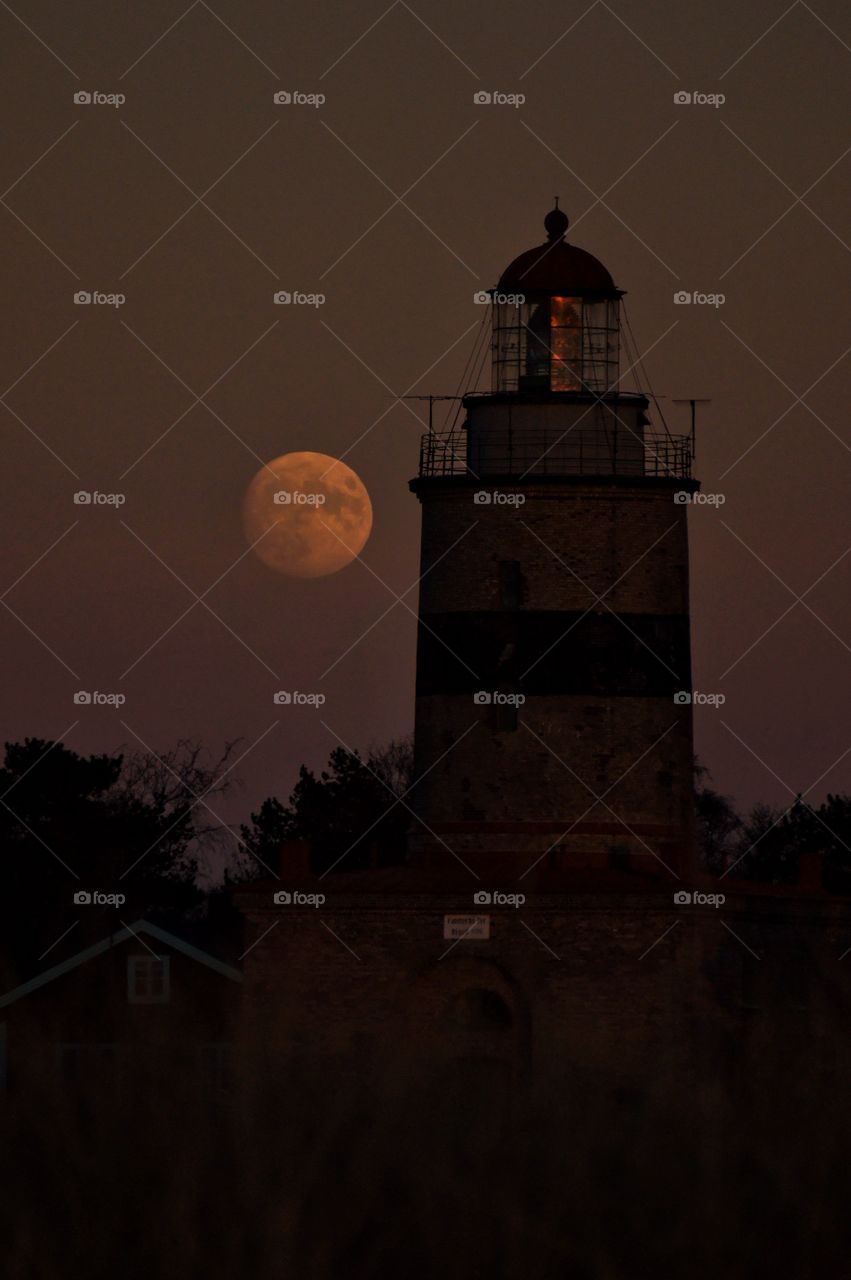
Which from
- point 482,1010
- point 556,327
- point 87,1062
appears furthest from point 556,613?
point 87,1062

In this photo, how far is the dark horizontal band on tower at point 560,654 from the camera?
4172 cm

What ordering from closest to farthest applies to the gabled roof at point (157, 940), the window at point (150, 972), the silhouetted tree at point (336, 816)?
1. the window at point (150, 972)
2. the gabled roof at point (157, 940)
3. the silhouetted tree at point (336, 816)

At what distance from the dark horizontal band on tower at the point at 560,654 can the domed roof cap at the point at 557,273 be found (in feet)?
16.2

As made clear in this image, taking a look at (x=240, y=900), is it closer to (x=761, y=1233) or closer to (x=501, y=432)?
(x=501, y=432)

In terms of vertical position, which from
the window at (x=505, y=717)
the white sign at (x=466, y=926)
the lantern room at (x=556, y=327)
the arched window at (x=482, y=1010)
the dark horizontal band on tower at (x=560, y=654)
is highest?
the lantern room at (x=556, y=327)

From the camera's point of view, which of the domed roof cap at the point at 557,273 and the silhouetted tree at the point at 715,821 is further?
the silhouetted tree at the point at 715,821

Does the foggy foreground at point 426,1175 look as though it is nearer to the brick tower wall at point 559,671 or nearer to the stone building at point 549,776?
the stone building at point 549,776

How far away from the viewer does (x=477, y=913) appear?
132 ft

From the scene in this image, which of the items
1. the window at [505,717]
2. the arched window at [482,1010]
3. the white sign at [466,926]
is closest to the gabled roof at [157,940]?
the white sign at [466,926]

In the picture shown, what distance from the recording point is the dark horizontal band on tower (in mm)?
41719

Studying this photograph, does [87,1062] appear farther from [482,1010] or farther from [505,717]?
[505,717]

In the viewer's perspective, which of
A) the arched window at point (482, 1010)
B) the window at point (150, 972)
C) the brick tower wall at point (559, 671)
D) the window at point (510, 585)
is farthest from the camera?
the window at point (510, 585)

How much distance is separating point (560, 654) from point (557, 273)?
5812 mm

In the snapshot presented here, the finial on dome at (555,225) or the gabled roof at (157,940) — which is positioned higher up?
A: the finial on dome at (555,225)
